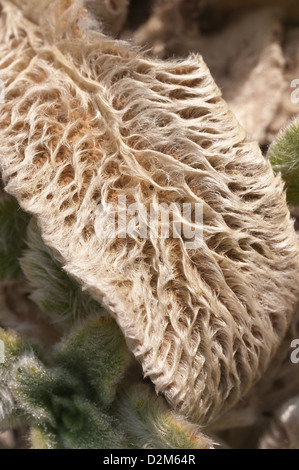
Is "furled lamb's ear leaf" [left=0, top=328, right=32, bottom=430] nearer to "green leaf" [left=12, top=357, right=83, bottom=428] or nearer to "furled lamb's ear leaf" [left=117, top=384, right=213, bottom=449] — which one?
"green leaf" [left=12, top=357, right=83, bottom=428]

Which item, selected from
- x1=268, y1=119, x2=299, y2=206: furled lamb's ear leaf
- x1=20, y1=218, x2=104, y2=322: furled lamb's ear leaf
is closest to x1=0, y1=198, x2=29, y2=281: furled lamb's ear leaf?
x1=20, y1=218, x2=104, y2=322: furled lamb's ear leaf

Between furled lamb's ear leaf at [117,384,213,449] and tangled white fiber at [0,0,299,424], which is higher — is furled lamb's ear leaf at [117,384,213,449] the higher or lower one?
the lower one

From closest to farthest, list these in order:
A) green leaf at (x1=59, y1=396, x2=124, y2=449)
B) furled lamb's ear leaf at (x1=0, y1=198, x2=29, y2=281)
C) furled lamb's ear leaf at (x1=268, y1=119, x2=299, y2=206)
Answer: green leaf at (x1=59, y1=396, x2=124, y2=449), furled lamb's ear leaf at (x1=268, y1=119, x2=299, y2=206), furled lamb's ear leaf at (x1=0, y1=198, x2=29, y2=281)

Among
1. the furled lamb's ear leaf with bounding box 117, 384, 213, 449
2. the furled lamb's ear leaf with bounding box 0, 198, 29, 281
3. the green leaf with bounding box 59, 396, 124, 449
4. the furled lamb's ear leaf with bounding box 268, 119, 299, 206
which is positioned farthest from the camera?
the furled lamb's ear leaf with bounding box 0, 198, 29, 281

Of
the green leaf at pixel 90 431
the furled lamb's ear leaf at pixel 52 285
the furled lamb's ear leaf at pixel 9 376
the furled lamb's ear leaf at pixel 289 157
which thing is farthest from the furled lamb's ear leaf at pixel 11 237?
the furled lamb's ear leaf at pixel 289 157

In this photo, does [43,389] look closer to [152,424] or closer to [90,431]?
[90,431]

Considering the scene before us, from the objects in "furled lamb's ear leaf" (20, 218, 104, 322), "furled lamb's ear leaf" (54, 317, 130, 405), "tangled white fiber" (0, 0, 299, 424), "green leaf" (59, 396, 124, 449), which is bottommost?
"green leaf" (59, 396, 124, 449)
